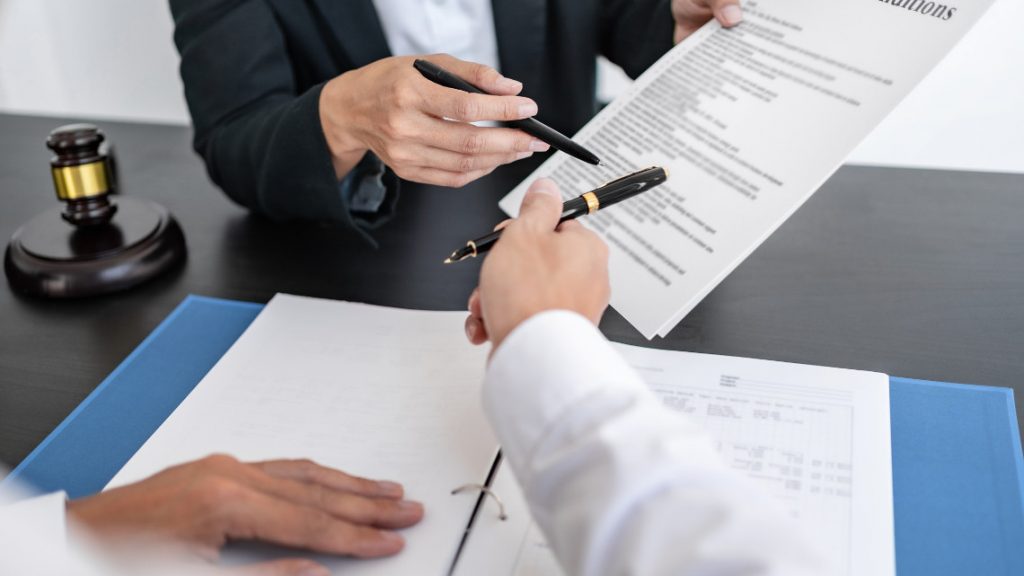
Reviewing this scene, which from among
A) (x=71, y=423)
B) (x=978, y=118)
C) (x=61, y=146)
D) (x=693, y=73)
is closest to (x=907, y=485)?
(x=693, y=73)

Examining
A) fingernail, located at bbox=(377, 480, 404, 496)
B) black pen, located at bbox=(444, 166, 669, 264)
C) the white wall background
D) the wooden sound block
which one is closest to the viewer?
fingernail, located at bbox=(377, 480, 404, 496)

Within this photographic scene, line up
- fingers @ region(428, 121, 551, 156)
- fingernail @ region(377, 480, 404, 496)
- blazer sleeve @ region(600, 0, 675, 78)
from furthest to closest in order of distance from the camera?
1. blazer sleeve @ region(600, 0, 675, 78)
2. fingers @ region(428, 121, 551, 156)
3. fingernail @ region(377, 480, 404, 496)

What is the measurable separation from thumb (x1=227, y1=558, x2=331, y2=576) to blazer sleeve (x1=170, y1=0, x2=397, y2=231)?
558mm

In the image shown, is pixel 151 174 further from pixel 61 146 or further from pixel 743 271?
pixel 743 271

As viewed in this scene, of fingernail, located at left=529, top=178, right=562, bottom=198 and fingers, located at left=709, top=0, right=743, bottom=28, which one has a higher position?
fingers, located at left=709, top=0, right=743, bottom=28

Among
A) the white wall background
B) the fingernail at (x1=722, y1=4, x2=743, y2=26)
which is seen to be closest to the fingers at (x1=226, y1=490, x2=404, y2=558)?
the fingernail at (x1=722, y1=4, x2=743, y2=26)

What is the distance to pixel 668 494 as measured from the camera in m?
0.48

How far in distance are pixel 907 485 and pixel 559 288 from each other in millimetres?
334

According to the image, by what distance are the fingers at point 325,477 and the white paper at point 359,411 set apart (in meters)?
0.03

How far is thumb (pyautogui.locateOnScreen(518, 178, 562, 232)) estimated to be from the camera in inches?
27.3

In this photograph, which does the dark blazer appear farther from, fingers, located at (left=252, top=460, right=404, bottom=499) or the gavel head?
fingers, located at (left=252, top=460, right=404, bottom=499)

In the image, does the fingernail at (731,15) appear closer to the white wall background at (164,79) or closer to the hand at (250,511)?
the hand at (250,511)

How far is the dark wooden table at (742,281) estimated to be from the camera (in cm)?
86

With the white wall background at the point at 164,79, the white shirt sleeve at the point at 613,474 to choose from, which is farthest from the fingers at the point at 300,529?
the white wall background at the point at 164,79
